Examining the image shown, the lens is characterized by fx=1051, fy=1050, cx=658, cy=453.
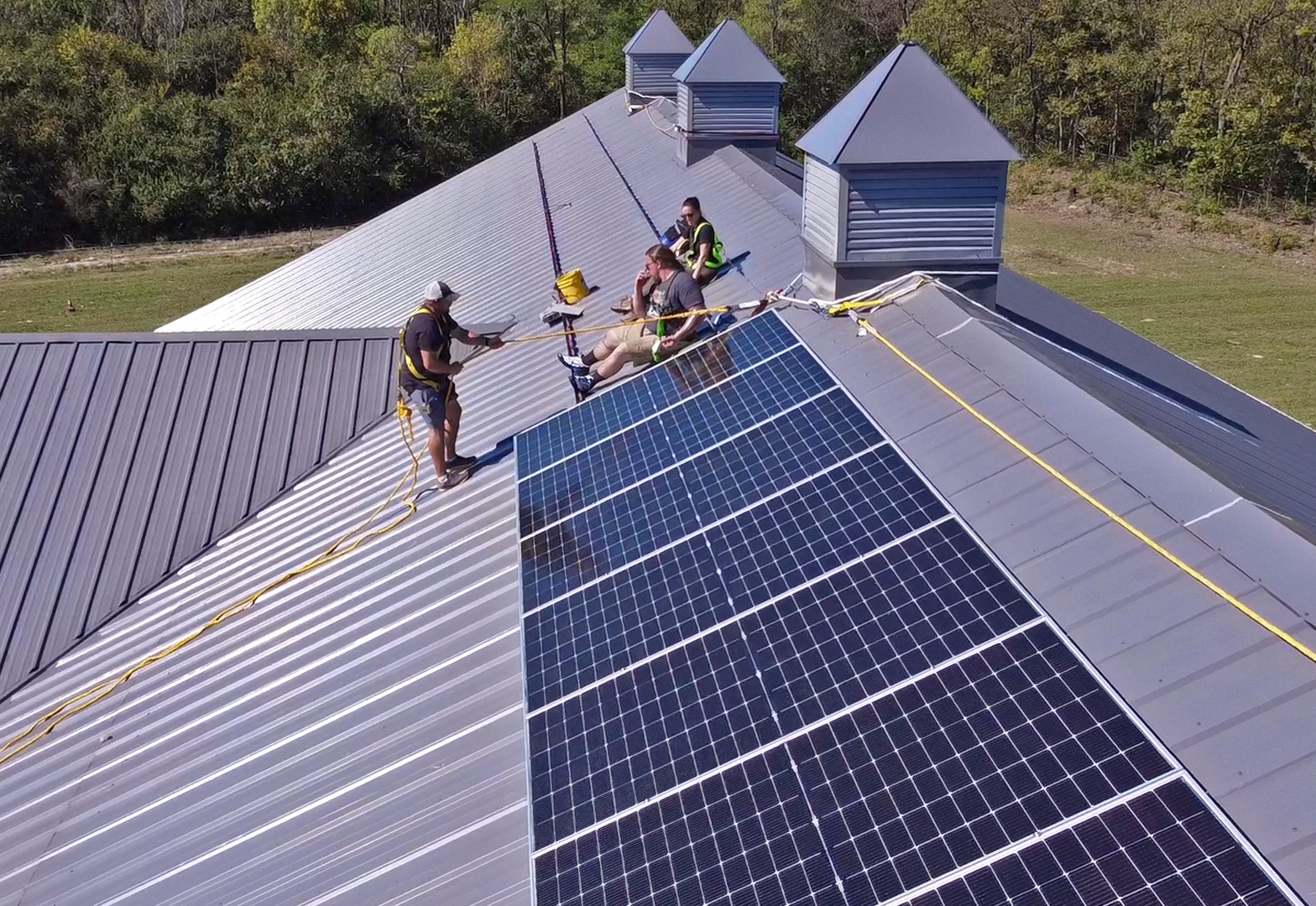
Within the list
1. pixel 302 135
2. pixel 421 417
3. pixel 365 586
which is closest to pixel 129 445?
pixel 421 417

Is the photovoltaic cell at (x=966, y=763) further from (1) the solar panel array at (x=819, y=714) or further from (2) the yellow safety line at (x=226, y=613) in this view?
(2) the yellow safety line at (x=226, y=613)

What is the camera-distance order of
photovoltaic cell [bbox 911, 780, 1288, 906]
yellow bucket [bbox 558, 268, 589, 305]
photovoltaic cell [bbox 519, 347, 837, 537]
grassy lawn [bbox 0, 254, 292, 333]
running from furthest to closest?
grassy lawn [bbox 0, 254, 292, 333], yellow bucket [bbox 558, 268, 589, 305], photovoltaic cell [bbox 519, 347, 837, 537], photovoltaic cell [bbox 911, 780, 1288, 906]

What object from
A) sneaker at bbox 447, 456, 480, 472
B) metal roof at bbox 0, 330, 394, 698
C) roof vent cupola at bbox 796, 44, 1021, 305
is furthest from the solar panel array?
metal roof at bbox 0, 330, 394, 698

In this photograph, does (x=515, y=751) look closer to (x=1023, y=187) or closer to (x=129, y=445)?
(x=129, y=445)

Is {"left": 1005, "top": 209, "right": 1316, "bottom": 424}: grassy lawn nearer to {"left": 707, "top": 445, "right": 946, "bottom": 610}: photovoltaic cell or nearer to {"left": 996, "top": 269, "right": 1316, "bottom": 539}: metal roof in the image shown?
{"left": 996, "top": 269, "right": 1316, "bottom": 539}: metal roof

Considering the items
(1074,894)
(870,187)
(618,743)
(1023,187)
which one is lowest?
(1023,187)

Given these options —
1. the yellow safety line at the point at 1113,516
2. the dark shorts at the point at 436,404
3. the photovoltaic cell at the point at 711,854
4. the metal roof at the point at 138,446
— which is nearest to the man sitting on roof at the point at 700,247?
the metal roof at the point at 138,446
